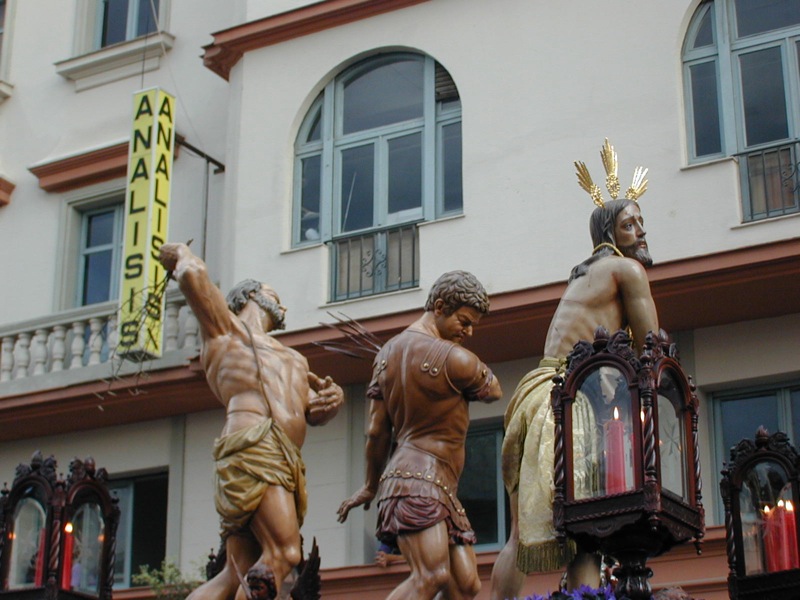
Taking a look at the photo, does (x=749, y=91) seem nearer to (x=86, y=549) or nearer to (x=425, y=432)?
(x=86, y=549)

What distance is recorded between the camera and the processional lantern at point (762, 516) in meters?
10.8

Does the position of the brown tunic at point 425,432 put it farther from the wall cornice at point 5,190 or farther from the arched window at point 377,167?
the wall cornice at point 5,190

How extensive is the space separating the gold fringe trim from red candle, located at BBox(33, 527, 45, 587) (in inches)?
186

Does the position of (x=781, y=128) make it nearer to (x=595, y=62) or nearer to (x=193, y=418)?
(x=595, y=62)

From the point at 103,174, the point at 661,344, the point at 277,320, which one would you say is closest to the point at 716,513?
the point at 277,320

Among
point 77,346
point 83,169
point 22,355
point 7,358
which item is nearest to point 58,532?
point 77,346


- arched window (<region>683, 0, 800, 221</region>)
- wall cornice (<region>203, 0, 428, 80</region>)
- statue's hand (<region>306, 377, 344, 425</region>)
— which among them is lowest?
statue's hand (<region>306, 377, 344, 425</region>)

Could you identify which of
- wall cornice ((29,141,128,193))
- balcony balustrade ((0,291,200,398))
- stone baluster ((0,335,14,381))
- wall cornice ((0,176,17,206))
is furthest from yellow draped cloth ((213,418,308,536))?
wall cornice ((0,176,17,206))

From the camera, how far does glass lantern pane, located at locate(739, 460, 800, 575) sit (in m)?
11.0

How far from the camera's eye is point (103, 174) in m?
21.6

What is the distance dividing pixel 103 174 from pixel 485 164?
6000 millimetres

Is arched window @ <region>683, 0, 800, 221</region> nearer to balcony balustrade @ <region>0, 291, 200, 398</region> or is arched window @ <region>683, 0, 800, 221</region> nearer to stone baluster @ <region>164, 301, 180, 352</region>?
balcony balustrade @ <region>0, 291, 200, 398</region>

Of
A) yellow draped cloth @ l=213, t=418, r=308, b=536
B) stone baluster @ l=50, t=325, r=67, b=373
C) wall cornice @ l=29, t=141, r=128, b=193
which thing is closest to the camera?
yellow draped cloth @ l=213, t=418, r=308, b=536

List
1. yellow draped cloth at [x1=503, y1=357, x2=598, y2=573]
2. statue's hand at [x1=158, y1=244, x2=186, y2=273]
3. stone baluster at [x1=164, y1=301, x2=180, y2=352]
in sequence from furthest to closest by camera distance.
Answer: stone baluster at [x1=164, y1=301, x2=180, y2=352], statue's hand at [x1=158, y1=244, x2=186, y2=273], yellow draped cloth at [x1=503, y1=357, x2=598, y2=573]
